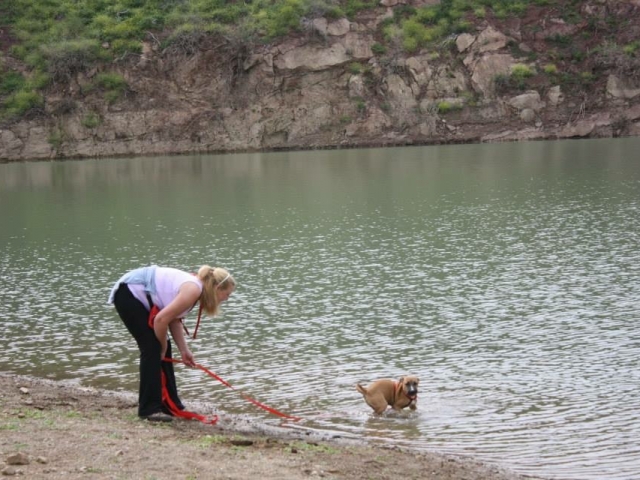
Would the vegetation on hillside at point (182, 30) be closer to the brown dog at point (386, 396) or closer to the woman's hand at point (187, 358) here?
the brown dog at point (386, 396)

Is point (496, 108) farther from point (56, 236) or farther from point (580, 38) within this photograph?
point (56, 236)

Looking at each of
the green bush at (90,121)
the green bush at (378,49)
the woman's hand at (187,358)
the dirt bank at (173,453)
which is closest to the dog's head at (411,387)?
the dirt bank at (173,453)

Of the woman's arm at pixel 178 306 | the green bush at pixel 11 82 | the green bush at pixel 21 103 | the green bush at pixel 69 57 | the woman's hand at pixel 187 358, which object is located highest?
the green bush at pixel 69 57

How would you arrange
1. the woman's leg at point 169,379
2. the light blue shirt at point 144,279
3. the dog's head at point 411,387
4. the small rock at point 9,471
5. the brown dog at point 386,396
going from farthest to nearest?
the brown dog at point 386,396 → the dog's head at point 411,387 → the woman's leg at point 169,379 → the light blue shirt at point 144,279 → the small rock at point 9,471

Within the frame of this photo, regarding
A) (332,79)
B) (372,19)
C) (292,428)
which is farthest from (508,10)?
(292,428)

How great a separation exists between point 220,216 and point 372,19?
33.8 m

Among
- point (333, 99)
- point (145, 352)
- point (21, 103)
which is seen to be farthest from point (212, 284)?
point (21, 103)

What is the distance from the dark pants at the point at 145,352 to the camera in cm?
796

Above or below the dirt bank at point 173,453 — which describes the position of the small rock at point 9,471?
above

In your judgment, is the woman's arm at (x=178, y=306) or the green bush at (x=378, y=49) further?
the green bush at (x=378, y=49)

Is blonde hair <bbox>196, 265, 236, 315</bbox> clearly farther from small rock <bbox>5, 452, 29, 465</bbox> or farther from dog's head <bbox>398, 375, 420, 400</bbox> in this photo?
dog's head <bbox>398, 375, 420, 400</bbox>

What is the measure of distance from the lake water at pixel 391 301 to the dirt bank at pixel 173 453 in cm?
79

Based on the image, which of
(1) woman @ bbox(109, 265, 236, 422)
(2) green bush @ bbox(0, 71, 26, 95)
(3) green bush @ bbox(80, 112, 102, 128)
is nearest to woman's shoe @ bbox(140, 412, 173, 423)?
(1) woman @ bbox(109, 265, 236, 422)

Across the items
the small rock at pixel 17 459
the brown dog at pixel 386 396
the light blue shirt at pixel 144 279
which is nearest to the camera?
the small rock at pixel 17 459
